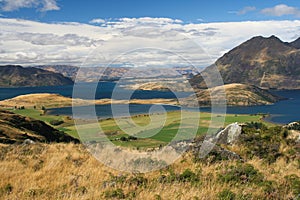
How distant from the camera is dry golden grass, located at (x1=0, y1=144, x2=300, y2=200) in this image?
29.1 ft

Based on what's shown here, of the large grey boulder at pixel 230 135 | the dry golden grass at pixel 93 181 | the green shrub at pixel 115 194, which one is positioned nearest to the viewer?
the green shrub at pixel 115 194

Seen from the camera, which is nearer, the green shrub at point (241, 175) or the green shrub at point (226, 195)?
the green shrub at point (226, 195)

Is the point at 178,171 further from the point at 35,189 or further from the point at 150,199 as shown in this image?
the point at 35,189

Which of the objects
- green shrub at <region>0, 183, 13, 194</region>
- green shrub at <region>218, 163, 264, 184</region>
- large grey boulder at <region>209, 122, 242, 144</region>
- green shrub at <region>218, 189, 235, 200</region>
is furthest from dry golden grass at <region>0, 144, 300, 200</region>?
large grey boulder at <region>209, 122, 242, 144</region>

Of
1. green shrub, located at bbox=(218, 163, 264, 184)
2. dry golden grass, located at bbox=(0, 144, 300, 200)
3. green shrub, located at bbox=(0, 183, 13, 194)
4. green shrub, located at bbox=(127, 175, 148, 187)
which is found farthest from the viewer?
green shrub, located at bbox=(218, 163, 264, 184)

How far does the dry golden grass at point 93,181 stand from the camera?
8.88 m

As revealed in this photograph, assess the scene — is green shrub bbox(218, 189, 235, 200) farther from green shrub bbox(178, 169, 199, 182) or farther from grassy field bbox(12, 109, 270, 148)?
grassy field bbox(12, 109, 270, 148)

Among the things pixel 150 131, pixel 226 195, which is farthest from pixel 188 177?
pixel 150 131

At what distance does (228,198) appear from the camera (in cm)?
845

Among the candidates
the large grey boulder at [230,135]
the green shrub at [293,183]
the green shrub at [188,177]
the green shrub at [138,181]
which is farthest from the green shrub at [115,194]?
the large grey boulder at [230,135]

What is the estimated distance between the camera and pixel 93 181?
10.7m

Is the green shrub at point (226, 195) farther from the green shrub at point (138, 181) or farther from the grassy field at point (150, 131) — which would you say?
the grassy field at point (150, 131)

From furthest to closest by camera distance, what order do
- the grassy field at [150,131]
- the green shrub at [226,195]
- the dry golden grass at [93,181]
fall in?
1. the grassy field at [150,131]
2. the dry golden grass at [93,181]
3. the green shrub at [226,195]

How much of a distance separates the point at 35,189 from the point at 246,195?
21.1 ft
